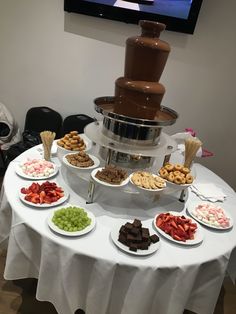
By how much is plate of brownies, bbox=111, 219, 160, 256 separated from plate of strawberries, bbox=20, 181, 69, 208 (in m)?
0.32

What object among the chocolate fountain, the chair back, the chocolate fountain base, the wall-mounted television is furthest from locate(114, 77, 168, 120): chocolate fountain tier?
the chair back

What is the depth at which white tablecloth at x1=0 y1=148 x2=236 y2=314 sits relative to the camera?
1.07 meters

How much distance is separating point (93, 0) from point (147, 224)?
5.91ft

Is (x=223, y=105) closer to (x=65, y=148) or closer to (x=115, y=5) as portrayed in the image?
(x=115, y=5)

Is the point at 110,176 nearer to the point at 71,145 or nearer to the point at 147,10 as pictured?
the point at 71,145

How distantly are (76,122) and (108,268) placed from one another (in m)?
1.66

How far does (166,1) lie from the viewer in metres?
2.09

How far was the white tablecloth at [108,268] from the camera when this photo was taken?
1072mm

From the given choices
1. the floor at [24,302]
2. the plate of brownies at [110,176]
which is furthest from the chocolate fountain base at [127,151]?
the floor at [24,302]

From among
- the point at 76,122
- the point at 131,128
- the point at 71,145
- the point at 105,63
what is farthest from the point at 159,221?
the point at 105,63

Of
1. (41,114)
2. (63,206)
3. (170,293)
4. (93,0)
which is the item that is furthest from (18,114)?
(170,293)

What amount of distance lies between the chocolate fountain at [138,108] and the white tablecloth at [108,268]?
322 millimetres

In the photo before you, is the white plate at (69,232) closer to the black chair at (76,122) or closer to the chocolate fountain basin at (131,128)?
the chocolate fountain basin at (131,128)

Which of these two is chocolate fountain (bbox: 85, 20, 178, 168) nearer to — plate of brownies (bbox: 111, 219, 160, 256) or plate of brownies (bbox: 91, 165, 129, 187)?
plate of brownies (bbox: 91, 165, 129, 187)
